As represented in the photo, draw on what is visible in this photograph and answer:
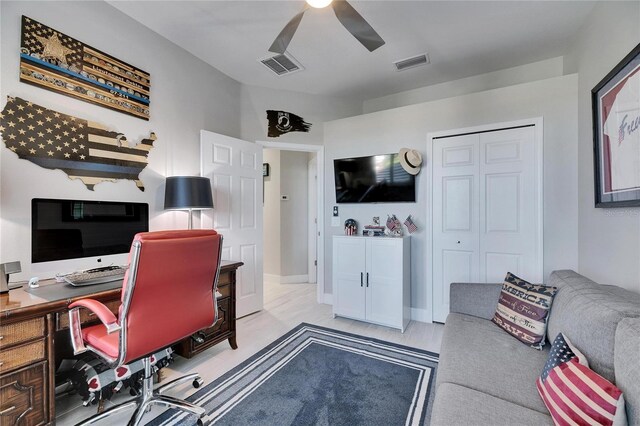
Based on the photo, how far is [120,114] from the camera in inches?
88.2

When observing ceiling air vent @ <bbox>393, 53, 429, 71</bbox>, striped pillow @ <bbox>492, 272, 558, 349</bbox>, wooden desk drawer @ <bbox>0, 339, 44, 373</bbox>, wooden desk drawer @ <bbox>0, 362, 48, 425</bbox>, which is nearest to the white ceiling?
ceiling air vent @ <bbox>393, 53, 429, 71</bbox>

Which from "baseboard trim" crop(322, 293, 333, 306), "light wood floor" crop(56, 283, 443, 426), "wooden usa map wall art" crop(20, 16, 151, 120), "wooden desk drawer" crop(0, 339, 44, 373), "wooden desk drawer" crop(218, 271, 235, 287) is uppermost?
"wooden usa map wall art" crop(20, 16, 151, 120)

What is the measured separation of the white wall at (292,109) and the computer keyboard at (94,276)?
2.20 meters

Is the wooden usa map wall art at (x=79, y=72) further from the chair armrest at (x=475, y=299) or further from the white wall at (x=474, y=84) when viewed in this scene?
the chair armrest at (x=475, y=299)

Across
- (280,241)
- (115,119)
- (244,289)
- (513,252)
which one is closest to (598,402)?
(513,252)

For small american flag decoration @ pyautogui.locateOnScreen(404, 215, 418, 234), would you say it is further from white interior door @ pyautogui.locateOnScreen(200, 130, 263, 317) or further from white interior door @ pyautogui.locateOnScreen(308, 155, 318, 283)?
white interior door @ pyautogui.locateOnScreen(308, 155, 318, 283)

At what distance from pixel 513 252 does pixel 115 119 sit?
3742 millimetres

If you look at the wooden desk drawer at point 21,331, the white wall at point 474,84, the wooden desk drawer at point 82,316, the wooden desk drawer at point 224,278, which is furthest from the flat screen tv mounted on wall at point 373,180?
the wooden desk drawer at point 21,331

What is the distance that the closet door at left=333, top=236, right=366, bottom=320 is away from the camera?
10.1ft

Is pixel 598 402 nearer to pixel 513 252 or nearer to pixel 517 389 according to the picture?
pixel 517 389

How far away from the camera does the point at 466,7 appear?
2.20 meters

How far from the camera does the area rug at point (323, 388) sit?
1.64m

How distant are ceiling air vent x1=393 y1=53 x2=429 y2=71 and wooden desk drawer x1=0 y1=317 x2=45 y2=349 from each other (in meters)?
3.56

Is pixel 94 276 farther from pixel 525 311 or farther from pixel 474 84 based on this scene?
pixel 474 84
